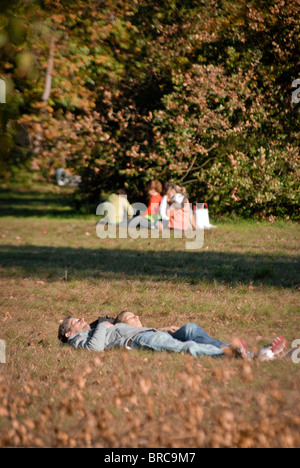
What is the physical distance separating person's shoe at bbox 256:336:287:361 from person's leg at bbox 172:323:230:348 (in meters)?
0.36

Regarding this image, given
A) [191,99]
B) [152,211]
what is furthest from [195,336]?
[191,99]

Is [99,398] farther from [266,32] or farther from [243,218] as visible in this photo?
[266,32]

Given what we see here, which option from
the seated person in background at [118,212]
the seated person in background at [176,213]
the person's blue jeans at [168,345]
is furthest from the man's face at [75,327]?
the seated person in background at [118,212]

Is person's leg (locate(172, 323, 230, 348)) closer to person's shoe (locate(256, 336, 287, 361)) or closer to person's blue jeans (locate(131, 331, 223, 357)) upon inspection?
person's blue jeans (locate(131, 331, 223, 357))

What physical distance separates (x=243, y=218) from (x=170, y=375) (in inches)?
429

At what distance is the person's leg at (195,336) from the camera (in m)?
4.28

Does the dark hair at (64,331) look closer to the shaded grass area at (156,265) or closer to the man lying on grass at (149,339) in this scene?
the man lying on grass at (149,339)

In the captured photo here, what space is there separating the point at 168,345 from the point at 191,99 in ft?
35.5

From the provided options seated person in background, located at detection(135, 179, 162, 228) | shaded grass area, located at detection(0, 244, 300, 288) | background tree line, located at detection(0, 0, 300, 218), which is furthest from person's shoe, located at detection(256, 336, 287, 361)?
background tree line, located at detection(0, 0, 300, 218)

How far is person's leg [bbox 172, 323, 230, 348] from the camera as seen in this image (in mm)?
4277

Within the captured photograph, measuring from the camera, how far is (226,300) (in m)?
5.86

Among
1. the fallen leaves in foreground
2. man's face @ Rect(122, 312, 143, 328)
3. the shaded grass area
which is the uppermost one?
the shaded grass area

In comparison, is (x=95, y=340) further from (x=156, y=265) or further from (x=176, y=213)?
(x=176, y=213)

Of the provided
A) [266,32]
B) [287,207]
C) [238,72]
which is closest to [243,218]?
[287,207]
